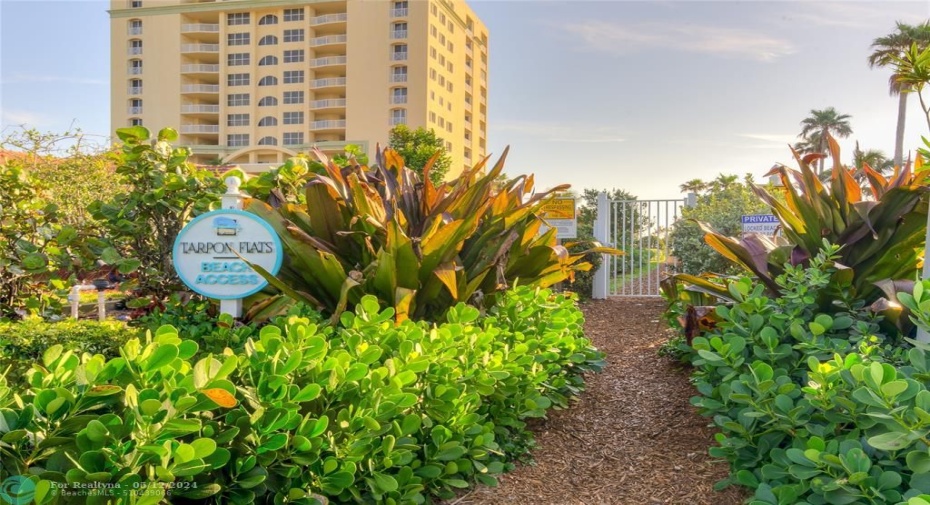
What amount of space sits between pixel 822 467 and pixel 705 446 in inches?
51.0

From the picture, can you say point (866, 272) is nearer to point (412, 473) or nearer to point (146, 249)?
point (412, 473)

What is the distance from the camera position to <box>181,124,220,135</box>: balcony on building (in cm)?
5822

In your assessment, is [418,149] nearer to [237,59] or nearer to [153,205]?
[237,59]

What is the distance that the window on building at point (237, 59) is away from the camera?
58.0m

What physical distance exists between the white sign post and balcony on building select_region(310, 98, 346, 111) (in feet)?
179

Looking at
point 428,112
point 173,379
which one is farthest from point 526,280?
point 428,112

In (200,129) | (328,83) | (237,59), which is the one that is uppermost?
(237,59)

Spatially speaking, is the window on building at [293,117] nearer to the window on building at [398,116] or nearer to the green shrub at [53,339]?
the window on building at [398,116]

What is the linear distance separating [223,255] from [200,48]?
206ft

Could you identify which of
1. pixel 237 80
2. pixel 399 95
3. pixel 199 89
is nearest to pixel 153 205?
pixel 399 95

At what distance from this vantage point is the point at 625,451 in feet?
10.2

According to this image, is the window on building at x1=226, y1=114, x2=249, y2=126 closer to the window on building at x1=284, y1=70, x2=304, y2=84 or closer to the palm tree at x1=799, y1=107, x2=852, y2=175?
the window on building at x1=284, y1=70, x2=304, y2=84

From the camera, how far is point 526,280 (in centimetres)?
433

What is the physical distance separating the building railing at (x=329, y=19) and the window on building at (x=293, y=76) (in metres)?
4.53
